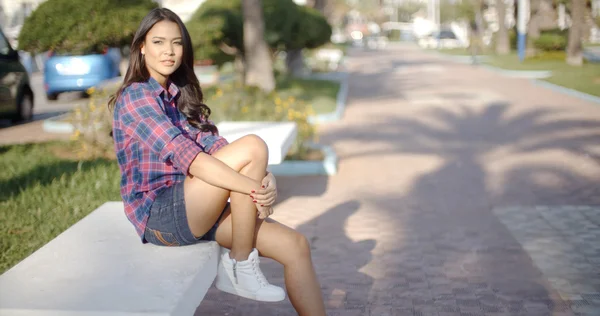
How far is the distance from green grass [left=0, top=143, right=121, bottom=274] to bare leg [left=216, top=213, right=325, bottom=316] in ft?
7.34

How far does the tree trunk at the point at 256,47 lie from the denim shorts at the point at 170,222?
11.8 m

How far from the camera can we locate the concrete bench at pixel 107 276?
2625 millimetres

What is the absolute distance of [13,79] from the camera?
42.4ft

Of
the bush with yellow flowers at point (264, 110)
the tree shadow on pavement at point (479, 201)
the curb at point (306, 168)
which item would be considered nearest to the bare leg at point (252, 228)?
the tree shadow on pavement at point (479, 201)

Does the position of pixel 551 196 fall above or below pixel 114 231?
below

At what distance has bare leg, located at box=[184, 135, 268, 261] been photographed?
335cm

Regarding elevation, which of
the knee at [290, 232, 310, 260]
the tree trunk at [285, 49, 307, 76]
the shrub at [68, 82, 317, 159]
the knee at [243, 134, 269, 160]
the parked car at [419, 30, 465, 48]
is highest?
the knee at [243, 134, 269, 160]

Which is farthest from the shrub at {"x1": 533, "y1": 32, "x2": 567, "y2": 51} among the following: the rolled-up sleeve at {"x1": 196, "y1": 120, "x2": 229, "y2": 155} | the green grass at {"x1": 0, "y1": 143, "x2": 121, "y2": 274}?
the rolled-up sleeve at {"x1": 196, "y1": 120, "x2": 229, "y2": 155}

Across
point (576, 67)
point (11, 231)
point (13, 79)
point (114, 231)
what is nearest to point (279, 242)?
point (114, 231)

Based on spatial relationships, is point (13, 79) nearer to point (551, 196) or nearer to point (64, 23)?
point (64, 23)

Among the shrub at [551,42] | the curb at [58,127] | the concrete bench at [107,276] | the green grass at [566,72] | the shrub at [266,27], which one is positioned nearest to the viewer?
the concrete bench at [107,276]

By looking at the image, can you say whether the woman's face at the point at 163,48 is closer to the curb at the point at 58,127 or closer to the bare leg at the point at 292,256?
the bare leg at the point at 292,256

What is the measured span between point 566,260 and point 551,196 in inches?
81.3

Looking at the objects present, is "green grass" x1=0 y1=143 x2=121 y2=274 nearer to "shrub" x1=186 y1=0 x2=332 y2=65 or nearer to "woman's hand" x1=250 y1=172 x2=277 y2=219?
"woman's hand" x1=250 y1=172 x2=277 y2=219
